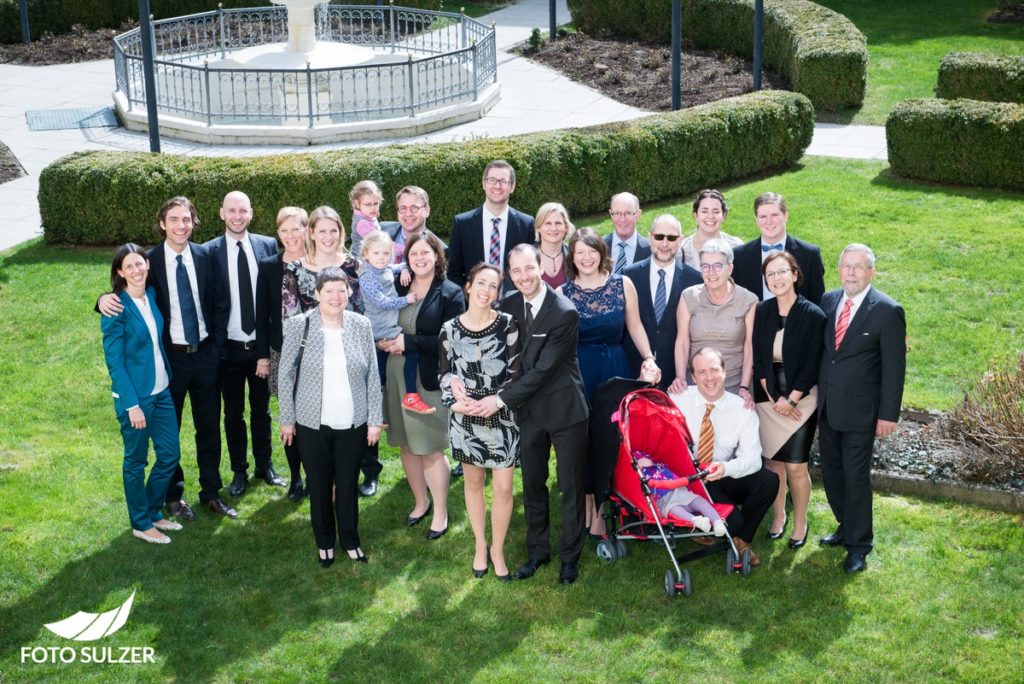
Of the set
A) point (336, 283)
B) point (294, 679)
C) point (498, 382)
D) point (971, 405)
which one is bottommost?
point (294, 679)

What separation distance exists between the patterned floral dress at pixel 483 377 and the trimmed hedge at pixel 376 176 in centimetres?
Result: 599

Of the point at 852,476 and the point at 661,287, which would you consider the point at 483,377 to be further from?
the point at 852,476

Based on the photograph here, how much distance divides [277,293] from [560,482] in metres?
2.36

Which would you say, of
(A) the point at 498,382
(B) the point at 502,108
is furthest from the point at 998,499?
(B) the point at 502,108

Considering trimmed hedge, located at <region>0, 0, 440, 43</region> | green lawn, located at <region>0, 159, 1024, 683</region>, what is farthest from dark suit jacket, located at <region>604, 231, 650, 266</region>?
trimmed hedge, located at <region>0, 0, 440, 43</region>

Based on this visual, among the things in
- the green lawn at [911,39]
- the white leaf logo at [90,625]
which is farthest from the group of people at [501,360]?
the green lawn at [911,39]

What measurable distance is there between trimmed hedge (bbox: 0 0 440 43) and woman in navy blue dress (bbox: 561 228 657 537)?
20.5 metres

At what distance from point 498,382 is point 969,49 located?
1819 centimetres

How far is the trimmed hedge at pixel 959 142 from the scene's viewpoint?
48.4 feet

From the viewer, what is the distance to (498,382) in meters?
7.37

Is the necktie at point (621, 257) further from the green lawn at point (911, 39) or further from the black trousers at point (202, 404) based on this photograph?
the green lawn at point (911, 39)

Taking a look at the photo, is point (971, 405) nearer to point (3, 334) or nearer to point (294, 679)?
point (294, 679)

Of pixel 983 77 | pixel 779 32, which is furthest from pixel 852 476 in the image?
pixel 779 32

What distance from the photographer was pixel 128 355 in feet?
25.3
